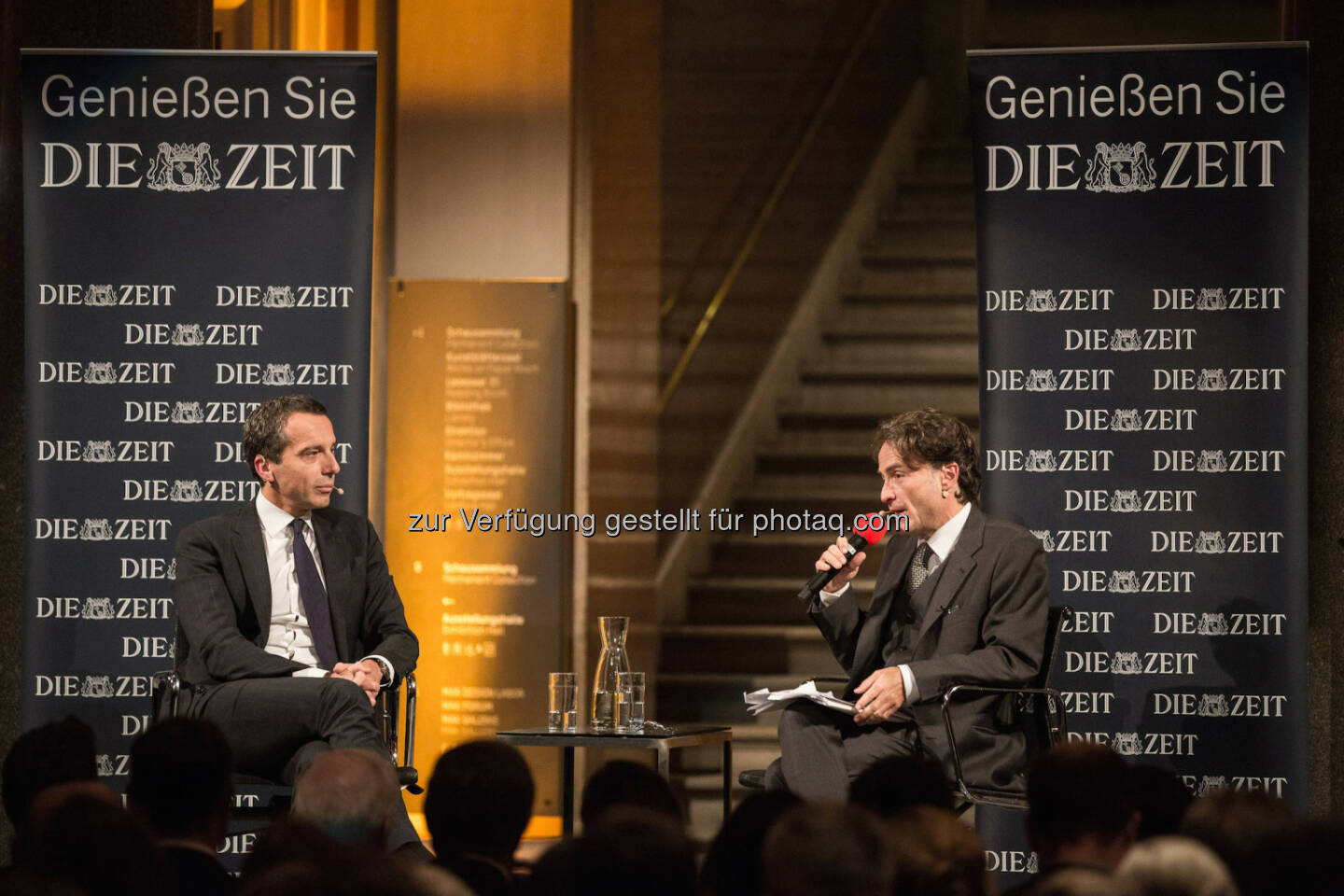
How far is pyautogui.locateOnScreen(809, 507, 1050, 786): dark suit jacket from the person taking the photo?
4312mm

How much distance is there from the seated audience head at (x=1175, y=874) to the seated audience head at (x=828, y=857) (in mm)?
262

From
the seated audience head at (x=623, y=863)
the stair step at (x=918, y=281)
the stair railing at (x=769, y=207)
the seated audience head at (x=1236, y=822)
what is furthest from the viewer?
the stair step at (x=918, y=281)

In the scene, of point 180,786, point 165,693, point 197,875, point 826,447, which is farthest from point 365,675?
point 826,447

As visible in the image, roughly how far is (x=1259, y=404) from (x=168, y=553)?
305cm

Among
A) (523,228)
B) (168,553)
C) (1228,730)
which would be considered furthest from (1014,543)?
(523,228)

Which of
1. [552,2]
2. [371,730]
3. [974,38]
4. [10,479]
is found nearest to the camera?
[371,730]

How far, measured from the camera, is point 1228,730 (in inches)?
189

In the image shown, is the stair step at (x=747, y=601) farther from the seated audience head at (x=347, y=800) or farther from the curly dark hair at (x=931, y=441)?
the seated audience head at (x=347, y=800)

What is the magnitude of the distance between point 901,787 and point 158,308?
300 centimetres

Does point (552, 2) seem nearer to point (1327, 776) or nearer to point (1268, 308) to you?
point (1268, 308)

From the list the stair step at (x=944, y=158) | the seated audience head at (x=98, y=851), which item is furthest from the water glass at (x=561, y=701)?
the stair step at (x=944, y=158)

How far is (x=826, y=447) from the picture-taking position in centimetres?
861

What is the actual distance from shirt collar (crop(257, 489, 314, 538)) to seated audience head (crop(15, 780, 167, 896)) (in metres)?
2.35

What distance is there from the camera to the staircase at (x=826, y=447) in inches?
296
